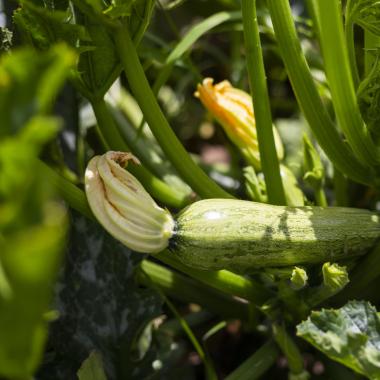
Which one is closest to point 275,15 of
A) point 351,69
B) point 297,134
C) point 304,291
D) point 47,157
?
point 351,69

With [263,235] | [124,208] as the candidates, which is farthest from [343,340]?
[124,208]

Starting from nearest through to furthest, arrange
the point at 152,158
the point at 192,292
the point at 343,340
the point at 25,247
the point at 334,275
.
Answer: the point at 25,247
the point at 343,340
the point at 334,275
the point at 192,292
the point at 152,158

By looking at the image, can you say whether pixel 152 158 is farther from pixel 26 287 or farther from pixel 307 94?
pixel 26 287

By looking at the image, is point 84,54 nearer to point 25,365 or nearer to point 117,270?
point 117,270

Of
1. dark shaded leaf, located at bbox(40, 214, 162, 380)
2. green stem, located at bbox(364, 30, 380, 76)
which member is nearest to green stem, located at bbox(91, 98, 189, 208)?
dark shaded leaf, located at bbox(40, 214, 162, 380)

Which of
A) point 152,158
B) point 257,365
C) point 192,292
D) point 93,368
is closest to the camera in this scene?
point 93,368

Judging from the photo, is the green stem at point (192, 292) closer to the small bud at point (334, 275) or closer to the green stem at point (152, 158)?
the green stem at point (152, 158)

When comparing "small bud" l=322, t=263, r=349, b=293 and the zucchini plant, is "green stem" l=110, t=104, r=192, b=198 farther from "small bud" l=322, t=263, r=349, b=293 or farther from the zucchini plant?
"small bud" l=322, t=263, r=349, b=293
